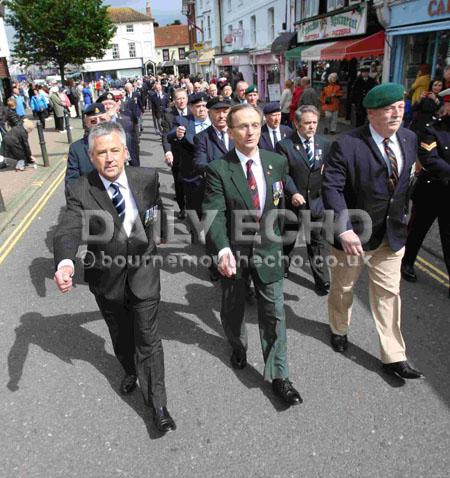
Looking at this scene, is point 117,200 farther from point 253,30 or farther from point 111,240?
point 253,30

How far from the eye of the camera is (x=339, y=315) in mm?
3883

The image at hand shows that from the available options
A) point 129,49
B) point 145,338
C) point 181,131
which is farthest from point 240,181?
point 129,49

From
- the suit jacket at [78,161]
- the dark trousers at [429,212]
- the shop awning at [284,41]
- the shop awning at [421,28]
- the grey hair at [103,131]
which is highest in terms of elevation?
the shop awning at [284,41]

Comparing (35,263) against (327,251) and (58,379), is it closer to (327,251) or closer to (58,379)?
(58,379)

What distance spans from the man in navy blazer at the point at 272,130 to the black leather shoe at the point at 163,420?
3227mm

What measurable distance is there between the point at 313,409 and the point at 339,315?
943 millimetres

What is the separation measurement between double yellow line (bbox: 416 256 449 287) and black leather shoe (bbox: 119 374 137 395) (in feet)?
11.9

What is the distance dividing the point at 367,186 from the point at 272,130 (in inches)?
93.3

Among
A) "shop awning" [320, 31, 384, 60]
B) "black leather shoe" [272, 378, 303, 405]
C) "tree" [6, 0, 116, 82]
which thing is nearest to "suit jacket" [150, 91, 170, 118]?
"shop awning" [320, 31, 384, 60]

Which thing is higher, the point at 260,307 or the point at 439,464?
the point at 260,307

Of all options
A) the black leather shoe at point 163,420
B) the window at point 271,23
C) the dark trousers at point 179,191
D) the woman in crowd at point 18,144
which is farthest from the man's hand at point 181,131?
the window at point 271,23

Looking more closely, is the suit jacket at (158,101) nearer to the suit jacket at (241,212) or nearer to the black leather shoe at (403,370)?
the suit jacket at (241,212)

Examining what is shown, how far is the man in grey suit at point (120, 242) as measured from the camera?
2799 mm

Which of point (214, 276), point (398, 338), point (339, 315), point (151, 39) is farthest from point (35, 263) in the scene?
point (151, 39)
